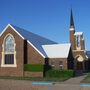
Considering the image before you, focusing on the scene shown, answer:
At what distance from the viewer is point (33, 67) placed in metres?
38.9

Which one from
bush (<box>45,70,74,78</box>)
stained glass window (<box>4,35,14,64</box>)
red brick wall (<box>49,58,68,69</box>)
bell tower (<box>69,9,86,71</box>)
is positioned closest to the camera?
bush (<box>45,70,74,78</box>)

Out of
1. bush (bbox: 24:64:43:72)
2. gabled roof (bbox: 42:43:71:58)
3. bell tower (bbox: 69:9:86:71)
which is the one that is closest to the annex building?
gabled roof (bbox: 42:43:71:58)

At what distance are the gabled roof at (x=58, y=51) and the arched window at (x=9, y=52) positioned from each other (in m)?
6.57

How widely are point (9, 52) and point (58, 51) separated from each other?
9121mm

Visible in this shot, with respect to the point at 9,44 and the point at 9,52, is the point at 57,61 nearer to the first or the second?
the point at 9,52

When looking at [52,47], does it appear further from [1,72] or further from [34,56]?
[1,72]

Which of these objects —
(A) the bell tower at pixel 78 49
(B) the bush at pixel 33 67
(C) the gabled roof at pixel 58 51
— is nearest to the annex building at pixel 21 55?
(C) the gabled roof at pixel 58 51

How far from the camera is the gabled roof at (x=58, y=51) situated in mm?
42500

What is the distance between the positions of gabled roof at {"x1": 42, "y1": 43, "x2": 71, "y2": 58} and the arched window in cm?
657

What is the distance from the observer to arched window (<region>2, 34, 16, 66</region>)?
41344mm

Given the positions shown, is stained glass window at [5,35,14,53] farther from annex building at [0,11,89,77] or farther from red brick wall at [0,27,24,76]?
red brick wall at [0,27,24,76]

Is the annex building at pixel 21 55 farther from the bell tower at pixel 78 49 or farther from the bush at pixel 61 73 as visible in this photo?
the bell tower at pixel 78 49

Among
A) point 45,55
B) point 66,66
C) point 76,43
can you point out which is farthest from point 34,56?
point 76,43

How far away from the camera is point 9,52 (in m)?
41.6
